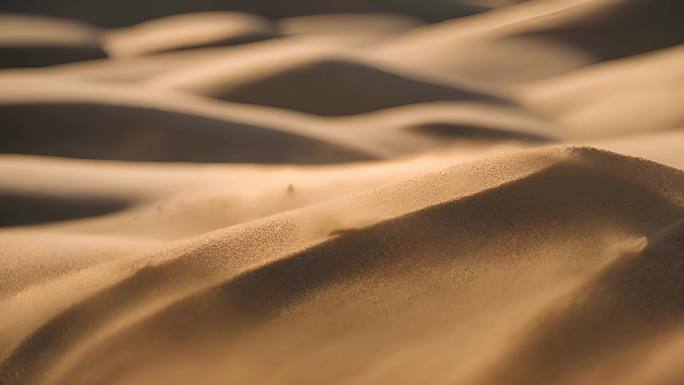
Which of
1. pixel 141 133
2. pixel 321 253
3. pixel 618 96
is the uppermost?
pixel 141 133

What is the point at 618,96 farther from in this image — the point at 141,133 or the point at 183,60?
the point at 183,60

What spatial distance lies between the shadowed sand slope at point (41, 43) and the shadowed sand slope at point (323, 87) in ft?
7.46

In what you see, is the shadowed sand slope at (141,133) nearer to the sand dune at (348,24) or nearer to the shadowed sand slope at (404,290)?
the shadowed sand slope at (404,290)

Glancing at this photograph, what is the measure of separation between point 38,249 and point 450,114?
3.40 metres

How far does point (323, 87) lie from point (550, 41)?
8.96 feet

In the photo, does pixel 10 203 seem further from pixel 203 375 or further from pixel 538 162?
pixel 538 162

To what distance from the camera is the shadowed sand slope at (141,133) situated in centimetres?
425

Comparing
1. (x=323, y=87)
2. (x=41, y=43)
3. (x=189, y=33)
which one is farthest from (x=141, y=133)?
(x=189, y=33)

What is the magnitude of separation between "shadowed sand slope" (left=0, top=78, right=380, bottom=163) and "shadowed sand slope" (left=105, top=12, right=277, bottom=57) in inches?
152

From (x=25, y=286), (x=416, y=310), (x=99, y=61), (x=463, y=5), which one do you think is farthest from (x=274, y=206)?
(x=463, y=5)

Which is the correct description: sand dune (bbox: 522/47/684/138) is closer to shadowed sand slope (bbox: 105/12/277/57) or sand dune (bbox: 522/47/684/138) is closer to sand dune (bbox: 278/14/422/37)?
sand dune (bbox: 278/14/422/37)

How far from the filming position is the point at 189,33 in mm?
8922

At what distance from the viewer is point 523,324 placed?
144 cm

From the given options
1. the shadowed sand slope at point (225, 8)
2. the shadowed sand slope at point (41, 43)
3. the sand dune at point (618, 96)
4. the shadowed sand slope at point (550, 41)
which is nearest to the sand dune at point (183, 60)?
the shadowed sand slope at point (41, 43)
